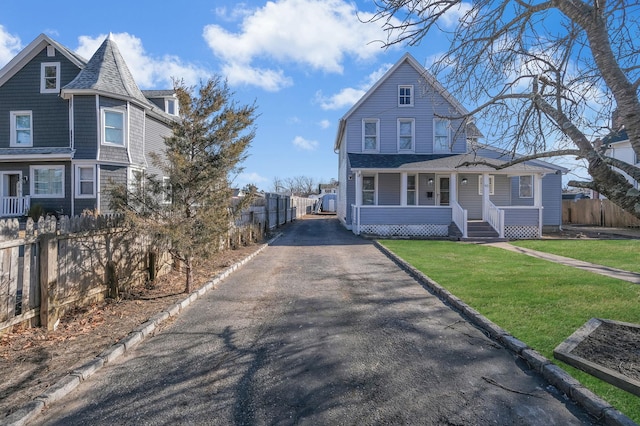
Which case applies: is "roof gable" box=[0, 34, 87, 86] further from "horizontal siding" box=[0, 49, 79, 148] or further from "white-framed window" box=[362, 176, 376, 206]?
"white-framed window" box=[362, 176, 376, 206]

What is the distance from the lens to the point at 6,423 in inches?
112

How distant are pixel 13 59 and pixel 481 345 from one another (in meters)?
24.9

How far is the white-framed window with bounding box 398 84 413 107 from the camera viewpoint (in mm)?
20500

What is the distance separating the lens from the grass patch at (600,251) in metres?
10.1

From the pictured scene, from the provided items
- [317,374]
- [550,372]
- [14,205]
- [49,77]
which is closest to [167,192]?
[317,374]

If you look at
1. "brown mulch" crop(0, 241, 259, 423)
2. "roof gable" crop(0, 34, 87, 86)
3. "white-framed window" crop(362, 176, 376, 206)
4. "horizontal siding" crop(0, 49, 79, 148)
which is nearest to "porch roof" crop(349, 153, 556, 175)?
"white-framed window" crop(362, 176, 376, 206)

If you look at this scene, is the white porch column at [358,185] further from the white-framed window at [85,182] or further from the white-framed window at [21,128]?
the white-framed window at [21,128]

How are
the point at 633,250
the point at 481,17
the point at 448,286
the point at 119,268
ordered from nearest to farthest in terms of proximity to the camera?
the point at 481,17 < the point at 119,268 < the point at 448,286 < the point at 633,250

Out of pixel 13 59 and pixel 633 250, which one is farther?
pixel 13 59

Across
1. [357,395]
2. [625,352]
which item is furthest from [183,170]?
[625,352]

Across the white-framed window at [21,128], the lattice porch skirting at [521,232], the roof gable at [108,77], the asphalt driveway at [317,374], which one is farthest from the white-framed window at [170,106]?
the lattice porch skirting at [521,232]

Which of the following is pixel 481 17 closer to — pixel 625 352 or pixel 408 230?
pixel 625 352

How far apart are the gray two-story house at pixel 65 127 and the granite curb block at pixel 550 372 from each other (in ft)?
58.6

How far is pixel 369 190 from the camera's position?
20234 mm
